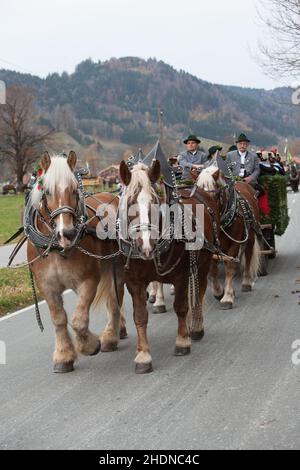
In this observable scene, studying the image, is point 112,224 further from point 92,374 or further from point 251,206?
point 251,206

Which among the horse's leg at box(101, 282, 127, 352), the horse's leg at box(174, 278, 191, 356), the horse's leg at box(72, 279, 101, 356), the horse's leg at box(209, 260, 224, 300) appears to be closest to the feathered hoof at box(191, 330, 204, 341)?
the horse's leg at box(174, 278, 191, 356)

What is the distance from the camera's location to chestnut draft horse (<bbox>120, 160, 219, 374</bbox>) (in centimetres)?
540

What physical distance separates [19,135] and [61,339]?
3110 inches

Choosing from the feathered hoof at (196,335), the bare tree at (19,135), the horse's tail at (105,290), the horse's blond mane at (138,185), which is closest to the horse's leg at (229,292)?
the feathered hoof at (196,335)

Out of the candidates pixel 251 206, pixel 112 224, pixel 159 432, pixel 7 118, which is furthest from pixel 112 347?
pixel 7 118

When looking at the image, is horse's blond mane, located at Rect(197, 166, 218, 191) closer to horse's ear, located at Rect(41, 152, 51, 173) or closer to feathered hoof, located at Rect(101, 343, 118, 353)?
feathered hoof, located at Rect(101, 343, 118, 353)

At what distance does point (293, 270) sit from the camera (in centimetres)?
1152

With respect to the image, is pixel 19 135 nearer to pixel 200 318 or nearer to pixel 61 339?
pixel 200 318

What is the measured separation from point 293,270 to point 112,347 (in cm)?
562

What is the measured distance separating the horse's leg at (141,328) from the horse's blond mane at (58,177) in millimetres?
1094

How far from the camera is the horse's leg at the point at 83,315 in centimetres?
586

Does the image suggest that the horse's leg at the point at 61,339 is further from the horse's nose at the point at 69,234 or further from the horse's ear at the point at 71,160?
the horse's ear at the point at 71,160

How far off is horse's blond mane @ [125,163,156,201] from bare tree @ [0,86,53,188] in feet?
238

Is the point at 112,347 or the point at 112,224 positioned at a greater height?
the point at 112,224
